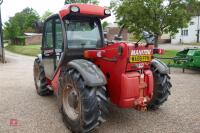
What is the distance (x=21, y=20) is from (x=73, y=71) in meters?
73.4

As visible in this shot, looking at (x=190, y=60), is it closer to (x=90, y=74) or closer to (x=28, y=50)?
(x=90, y=74)

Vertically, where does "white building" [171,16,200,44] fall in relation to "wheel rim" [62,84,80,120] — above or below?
above

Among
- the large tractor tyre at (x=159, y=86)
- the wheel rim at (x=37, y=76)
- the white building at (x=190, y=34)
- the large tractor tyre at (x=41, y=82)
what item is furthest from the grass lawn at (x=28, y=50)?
the white building at (x=190, y=34)

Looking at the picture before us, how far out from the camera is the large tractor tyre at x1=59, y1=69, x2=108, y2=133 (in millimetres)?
4402

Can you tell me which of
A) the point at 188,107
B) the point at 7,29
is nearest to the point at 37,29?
the point at 188,107

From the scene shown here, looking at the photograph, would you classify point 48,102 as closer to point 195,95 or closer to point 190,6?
point 195,95

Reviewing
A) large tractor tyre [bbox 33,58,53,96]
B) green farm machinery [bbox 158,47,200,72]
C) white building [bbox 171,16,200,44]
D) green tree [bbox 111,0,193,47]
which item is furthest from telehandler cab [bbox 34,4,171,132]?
white building [bbox 171,16,200,44]

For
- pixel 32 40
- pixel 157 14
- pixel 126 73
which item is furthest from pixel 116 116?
pixel 32 40

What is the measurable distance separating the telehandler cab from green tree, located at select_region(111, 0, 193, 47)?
46.3ft

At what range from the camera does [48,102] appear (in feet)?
22.4

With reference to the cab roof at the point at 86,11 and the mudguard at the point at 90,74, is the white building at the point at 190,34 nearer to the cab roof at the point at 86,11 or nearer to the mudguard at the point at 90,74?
the cab roof at the point at 86,11

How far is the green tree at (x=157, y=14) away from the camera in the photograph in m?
19.4

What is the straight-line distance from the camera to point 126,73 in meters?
4.75

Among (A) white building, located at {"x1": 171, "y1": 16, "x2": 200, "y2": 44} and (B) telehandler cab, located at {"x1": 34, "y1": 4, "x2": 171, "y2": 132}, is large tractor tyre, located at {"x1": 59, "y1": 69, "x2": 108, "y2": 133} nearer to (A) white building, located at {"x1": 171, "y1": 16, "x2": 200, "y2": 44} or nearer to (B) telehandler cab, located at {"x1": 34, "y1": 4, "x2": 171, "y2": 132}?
(B) telehandler cab, located at {"x1": 34, "y1": 4, "x2": 171, "y2": 132}
